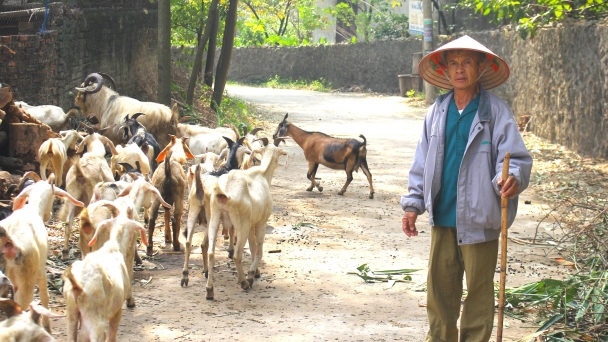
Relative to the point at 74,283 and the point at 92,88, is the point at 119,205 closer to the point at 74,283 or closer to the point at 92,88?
the point at 74,283

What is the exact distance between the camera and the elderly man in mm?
4453

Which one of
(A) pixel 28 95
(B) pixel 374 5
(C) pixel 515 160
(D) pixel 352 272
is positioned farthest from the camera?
(B) pixel 374 5

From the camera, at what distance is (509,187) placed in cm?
430

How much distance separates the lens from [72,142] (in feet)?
28.5

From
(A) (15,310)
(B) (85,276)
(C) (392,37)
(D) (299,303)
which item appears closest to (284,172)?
(D) (299,303)

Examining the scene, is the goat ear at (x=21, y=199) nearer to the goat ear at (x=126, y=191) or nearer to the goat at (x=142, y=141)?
the goat ear at (x=126, y=191)

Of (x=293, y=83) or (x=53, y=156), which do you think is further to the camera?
(x=293, y=83)

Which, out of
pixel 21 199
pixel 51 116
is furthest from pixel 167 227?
pixel 51 116

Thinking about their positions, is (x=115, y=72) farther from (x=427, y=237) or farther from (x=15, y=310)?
(x=15, y=310)

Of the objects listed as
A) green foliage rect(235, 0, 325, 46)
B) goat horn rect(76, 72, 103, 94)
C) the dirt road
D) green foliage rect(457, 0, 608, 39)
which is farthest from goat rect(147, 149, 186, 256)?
green foliage rect(235, 0, 325, 46)

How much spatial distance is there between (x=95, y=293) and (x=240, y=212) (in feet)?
6.83

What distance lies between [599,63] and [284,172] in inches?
214

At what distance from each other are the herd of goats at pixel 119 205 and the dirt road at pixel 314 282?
0.22 m

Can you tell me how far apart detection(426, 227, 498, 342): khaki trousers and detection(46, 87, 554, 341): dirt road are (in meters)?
0.87
